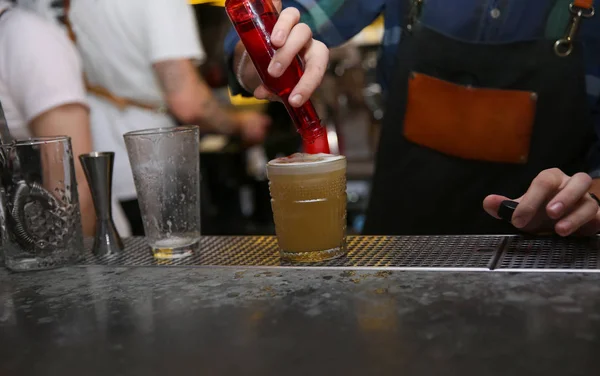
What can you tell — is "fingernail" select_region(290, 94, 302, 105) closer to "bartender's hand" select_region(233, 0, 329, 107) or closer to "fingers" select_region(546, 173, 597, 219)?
"bartender's hand" select_region(233, 0, 329, 107)

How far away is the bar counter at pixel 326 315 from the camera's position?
2.14ft

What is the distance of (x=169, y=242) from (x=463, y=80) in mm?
790

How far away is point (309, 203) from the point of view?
1029mm

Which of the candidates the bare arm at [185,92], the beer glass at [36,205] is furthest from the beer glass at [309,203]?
the bare arm at [185,92]

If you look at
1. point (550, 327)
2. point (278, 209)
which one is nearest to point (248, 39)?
point (278, 209)

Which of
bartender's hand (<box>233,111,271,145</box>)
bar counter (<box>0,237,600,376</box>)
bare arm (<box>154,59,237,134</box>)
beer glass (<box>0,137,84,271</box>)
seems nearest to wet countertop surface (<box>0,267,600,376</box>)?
bar counter (<box>0,237,600,376</box>)

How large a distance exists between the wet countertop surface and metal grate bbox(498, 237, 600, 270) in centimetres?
5

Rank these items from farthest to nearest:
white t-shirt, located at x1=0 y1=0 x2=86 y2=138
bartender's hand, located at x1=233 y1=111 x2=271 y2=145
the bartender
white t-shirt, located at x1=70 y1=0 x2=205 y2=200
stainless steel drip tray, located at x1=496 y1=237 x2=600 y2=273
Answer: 1. bartender's hand, located at x1=233 y1=111 x2=271 y2=145
2. white t-shirt, located at x1=70 y1=0 x2=205 y2=200
3. white t-shirt, located at x1=0 y1=0 x2=86 y2=138
4. the bartender
5. stainless steel drip tray, located at x1=496 y1=237 x2=600 y2=273

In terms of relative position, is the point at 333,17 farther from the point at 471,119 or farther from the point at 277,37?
the point at 277,37

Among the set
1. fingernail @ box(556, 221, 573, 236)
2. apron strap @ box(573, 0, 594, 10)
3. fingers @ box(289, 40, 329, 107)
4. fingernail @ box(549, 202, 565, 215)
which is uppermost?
apron strap @ box(573, 0, 594, 10)

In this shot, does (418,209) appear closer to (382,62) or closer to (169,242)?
(382,62)

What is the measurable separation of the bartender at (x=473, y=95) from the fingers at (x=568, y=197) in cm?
43

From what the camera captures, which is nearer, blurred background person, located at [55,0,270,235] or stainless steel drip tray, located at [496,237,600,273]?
stainless steel drip tray, located at [496,237,600,273]

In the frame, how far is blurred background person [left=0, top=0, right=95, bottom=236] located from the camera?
5.93 ft
